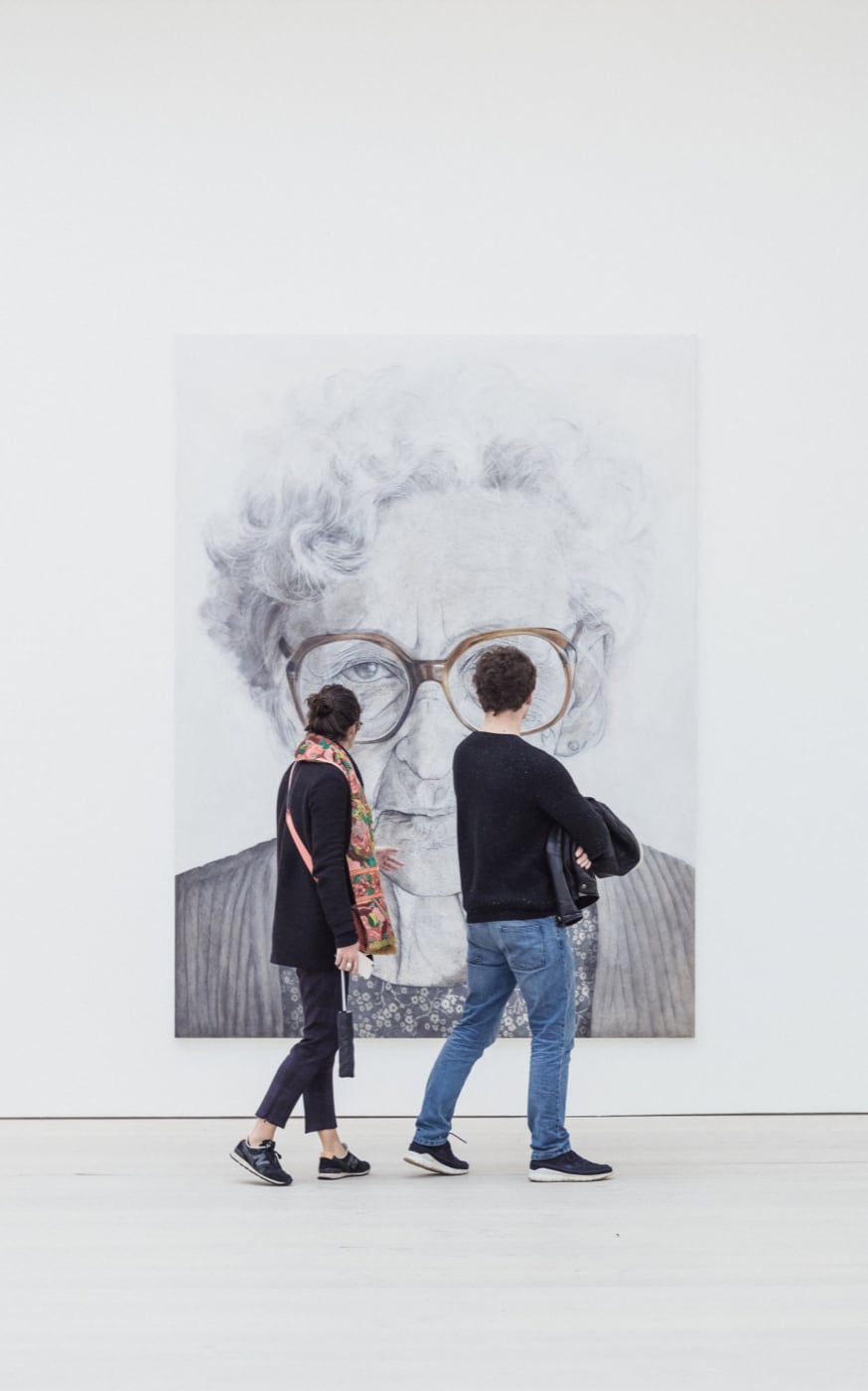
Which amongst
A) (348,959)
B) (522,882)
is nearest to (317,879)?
(348,959)

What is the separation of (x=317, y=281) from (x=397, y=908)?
233 cm

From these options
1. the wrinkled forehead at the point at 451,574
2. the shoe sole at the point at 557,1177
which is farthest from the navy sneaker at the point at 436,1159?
the wrinkled forehead at the point at 451,574

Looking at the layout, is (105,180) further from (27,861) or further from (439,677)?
(27,861)

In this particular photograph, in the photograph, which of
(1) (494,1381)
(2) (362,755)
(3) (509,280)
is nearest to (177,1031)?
(2) (362,755)

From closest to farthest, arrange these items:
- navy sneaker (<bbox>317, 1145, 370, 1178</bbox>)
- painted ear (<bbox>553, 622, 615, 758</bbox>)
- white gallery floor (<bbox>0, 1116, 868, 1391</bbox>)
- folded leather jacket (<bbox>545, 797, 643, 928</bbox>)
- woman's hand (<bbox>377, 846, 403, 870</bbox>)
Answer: white gallery floor (<bbox>0, 1116, 868, 1391</bbox>) < folded leather jacket (<bbox>545, 797, 643, 928</bbox>) < navy sneaker (<bbox>317, 1145, 370, 1178</bbox>) < woman's hand (<bbox>377, 846, 403, 870</bbox>) < painted ear (<bbox>553, 622, 615, 758</bbox>)

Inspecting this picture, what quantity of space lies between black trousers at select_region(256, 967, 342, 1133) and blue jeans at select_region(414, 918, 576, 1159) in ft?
1.03

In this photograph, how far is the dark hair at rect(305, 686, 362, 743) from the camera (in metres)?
4.10

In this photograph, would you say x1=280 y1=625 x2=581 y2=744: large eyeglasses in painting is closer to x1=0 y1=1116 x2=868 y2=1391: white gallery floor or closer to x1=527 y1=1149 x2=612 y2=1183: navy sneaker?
x1=0 y1=1116 x2=868 y2=1391: white gallery floor

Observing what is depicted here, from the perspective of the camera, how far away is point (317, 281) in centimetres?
502

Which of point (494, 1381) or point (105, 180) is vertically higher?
point (105, 180)

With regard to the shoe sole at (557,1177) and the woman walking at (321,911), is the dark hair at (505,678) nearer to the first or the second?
the woman walking at (321,911)

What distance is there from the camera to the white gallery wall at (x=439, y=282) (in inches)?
197

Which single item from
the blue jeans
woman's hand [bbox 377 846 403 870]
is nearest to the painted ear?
woman's hand [bbox 377 846 403 870]

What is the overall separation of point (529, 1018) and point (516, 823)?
59 cm
